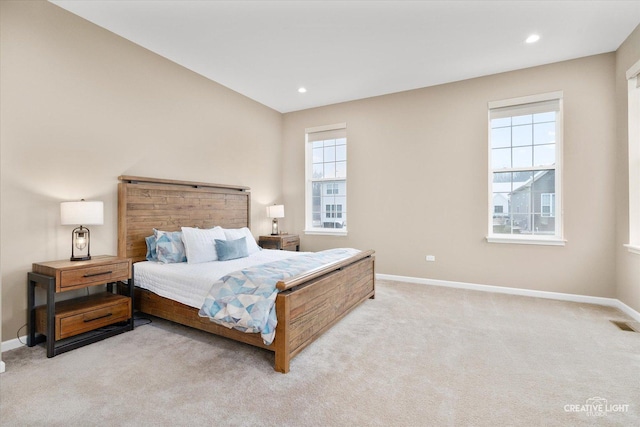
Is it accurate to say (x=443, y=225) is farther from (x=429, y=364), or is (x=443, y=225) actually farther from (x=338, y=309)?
(x=429, y=364)

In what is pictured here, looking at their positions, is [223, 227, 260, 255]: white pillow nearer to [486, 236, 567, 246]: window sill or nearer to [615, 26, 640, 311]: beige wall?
[486, 236, 567, 246]: window sill

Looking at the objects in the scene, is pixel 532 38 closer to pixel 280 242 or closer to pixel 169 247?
pixel 280 242

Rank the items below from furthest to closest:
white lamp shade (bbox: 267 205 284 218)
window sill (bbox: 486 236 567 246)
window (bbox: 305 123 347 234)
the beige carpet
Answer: window (bbox: 305 123 347 234) < white lamp shade (bbox: 267 205 284 218) < window sill (bbox: 486 236 567 246) < the beige carpet

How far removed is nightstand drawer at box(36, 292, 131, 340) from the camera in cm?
247

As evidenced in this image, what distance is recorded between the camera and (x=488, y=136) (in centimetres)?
427

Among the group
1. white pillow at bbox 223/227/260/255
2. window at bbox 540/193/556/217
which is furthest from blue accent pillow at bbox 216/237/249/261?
window at bbox 540/193/556/217

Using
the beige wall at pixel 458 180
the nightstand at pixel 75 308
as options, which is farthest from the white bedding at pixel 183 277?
the beige wall at pixel 458 180

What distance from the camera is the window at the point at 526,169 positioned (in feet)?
12.9

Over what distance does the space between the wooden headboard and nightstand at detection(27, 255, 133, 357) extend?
1.81 ft

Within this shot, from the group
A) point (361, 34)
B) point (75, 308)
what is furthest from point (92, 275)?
point (361, 34)

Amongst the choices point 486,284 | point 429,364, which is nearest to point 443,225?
point 486,284

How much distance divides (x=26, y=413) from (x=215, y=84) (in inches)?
161

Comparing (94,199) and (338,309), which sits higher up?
(94,199)

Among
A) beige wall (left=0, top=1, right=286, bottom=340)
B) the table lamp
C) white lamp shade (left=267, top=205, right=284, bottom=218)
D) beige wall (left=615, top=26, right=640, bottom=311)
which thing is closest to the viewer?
beige wall (left=0, top=1, right=286, bottom=340)
